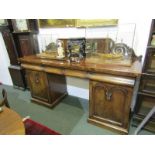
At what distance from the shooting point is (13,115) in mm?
1129

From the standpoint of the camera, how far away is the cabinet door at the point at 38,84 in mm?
2170

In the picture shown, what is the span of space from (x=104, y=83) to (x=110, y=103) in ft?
0.94

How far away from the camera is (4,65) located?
3379 millimetres

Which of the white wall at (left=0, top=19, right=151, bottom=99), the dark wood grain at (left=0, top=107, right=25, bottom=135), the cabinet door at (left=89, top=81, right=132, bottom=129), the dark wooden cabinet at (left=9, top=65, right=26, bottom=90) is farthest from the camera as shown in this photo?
the dark wooden cabinet at (left=9, top=65, right=26, bottom=90)

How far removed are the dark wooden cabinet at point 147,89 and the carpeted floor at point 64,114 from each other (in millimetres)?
172

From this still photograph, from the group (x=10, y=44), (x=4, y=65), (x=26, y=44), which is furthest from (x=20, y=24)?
(x=4, y=65)

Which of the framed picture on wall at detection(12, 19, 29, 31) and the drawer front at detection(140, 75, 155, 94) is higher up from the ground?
the framed picture on wall at detection(12, 19, 29, 31)

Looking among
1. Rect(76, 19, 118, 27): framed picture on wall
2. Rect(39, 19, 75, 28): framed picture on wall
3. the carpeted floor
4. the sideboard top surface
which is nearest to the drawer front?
the sideboard top surface

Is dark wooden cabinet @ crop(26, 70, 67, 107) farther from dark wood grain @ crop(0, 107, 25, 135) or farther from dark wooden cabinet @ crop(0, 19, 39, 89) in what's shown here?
dark wood grain @ crop(0, 107, 25, 135)

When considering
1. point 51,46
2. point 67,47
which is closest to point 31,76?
point 51,46

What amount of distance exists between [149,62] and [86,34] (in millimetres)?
1012

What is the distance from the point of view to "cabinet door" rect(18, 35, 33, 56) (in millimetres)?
2580

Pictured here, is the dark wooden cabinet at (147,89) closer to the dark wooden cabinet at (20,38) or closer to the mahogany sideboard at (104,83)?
the mahogany sideboard at (104,83)

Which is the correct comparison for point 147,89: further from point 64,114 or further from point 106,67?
point 64,114
